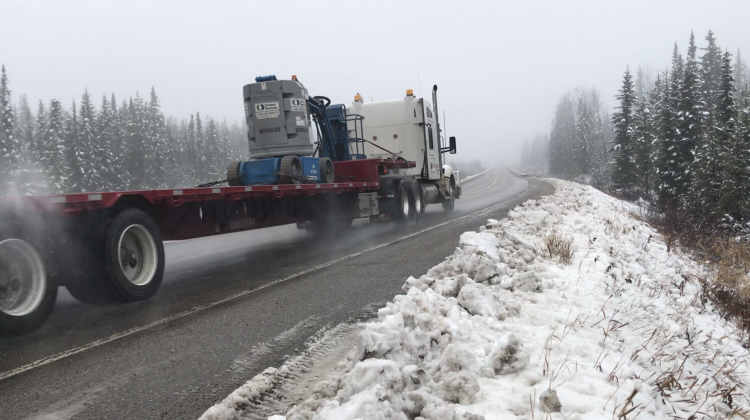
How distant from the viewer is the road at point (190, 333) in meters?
3.13

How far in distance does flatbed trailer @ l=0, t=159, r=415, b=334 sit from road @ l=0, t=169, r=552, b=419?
0.98ft

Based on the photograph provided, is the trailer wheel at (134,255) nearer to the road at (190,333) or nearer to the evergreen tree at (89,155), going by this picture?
the road at (190,333)

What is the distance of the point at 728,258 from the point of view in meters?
11.8

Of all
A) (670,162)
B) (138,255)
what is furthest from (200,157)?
(138,255)

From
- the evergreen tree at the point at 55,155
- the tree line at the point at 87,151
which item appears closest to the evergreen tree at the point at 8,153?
the tree line at the point at 87,151

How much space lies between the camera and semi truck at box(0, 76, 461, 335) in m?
4.63

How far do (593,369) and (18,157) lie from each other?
5060 centimetres

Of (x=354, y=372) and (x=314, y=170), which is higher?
(x=314, y=170)

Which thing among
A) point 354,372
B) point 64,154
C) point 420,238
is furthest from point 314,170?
point 64,154

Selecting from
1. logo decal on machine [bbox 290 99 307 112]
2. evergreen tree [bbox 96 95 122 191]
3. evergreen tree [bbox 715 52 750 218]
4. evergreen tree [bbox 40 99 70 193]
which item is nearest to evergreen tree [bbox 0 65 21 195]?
evergreen tree [bbox 40 99 70 193]

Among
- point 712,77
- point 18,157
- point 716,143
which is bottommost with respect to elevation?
point 716,143

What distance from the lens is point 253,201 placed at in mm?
8258

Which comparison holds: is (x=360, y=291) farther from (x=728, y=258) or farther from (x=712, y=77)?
(x=712, y=77)

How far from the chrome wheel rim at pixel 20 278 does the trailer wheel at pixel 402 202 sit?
381 inches
